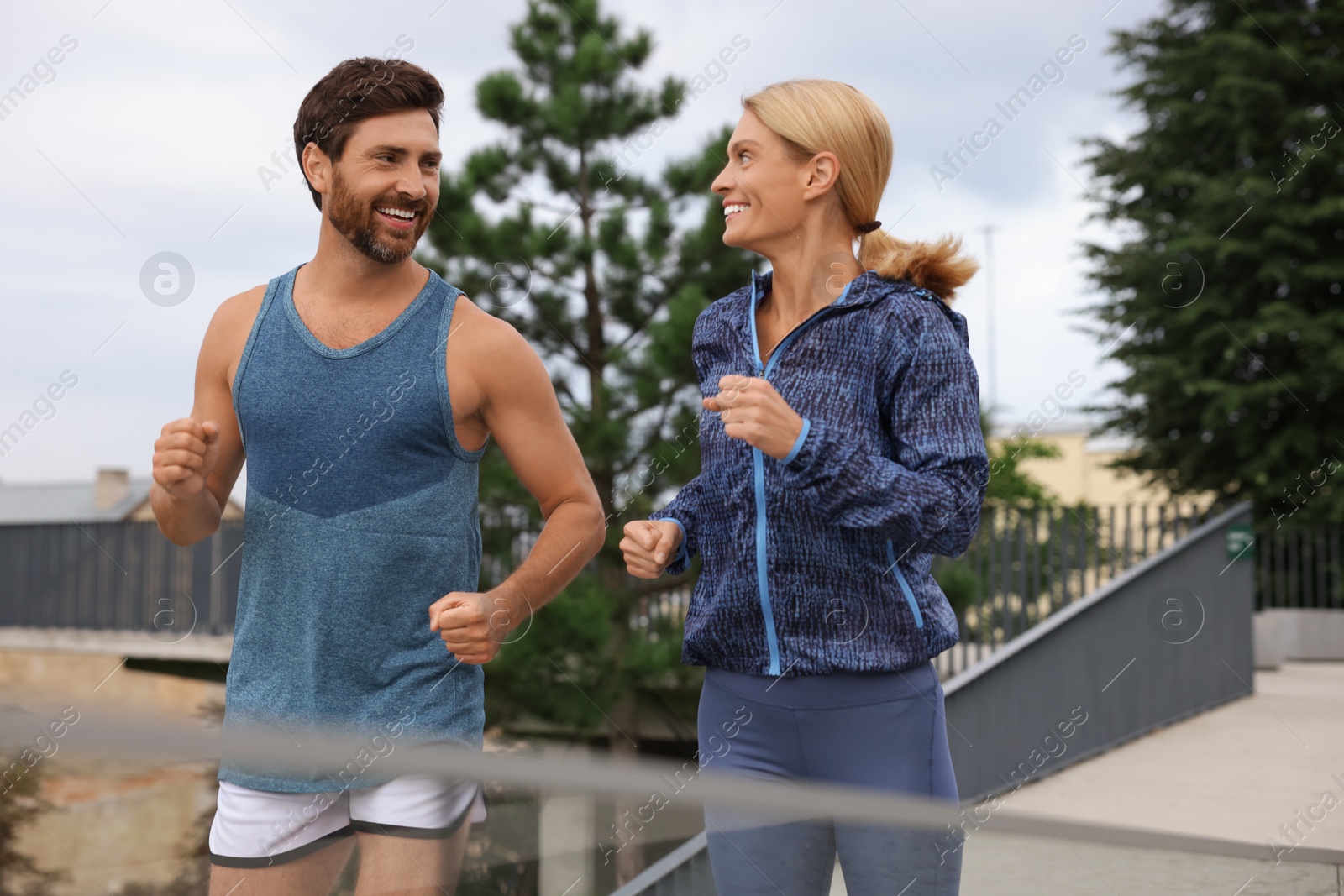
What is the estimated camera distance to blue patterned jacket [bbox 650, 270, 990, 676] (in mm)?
1441

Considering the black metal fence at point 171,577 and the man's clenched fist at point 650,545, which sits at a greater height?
the man's clenched fist at point 650,545

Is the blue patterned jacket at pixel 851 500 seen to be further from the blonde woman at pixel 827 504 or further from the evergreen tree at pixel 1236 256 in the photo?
the evergreen tree at pixel 1236 256

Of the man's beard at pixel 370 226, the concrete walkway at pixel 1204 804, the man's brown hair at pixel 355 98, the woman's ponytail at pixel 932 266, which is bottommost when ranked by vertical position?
the concrete walkway at pixel 1204 804

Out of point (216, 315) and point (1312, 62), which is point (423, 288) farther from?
point (1312, 62)

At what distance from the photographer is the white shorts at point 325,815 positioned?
144 cm

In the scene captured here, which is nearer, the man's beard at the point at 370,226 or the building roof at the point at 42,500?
the man's beard at the point at 370,226

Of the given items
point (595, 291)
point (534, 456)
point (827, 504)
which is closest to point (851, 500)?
point (827, 504)

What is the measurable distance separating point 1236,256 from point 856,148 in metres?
16.4

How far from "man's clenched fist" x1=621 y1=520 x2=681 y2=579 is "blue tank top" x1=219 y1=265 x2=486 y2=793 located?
286 millimetres

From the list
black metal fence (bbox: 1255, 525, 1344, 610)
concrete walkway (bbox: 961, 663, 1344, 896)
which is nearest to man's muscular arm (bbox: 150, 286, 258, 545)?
concrete walkway (bbox: 961, 663, 1344, 896)

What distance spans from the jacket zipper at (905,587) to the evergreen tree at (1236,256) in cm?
1451

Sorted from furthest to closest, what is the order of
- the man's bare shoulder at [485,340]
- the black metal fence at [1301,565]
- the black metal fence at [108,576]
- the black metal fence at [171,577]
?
the black metal fence at [1301,565] < the black metal fence at [108,576] < the black metal fence at [171,577] < the man's bare shoulder at [485,340]

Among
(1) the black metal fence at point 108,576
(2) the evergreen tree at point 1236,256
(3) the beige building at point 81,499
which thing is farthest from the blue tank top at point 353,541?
(3) the beige building at point 81,499

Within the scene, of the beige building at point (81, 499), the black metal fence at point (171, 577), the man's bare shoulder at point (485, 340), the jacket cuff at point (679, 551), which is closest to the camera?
the jacket cuff at point (679, 551)
